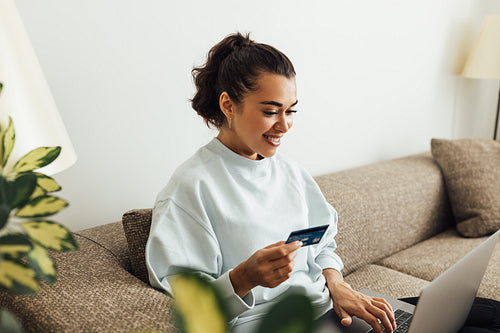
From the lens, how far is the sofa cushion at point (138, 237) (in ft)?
3.83

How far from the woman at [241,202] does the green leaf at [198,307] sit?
66 centimetres

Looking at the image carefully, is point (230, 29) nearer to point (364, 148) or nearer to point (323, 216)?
point (323, 216)

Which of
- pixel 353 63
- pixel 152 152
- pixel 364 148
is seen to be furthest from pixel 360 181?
pixel 152 152

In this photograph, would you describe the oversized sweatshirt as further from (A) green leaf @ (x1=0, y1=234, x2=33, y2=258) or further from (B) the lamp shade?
(B) the lamp shade

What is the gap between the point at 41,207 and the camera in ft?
1.33

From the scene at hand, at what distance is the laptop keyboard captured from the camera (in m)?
1.19

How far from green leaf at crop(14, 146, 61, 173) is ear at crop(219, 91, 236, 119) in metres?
0.73

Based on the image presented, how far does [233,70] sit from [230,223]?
0.38 m

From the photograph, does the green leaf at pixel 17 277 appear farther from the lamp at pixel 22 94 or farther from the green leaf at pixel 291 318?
the lamp at pixel 22 94

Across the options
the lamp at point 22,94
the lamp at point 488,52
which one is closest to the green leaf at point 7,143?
the lamp at point 22,94

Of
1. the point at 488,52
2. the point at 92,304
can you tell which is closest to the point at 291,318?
the point at 92,304

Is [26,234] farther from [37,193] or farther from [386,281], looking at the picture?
[386,281]

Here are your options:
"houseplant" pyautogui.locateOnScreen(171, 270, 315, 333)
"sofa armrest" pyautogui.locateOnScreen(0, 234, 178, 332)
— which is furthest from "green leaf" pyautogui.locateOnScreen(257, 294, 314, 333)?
"sofa armrest" pyautogui.locateOnScreen(0, 234, 178, 332)

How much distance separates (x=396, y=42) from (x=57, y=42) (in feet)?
5.71
